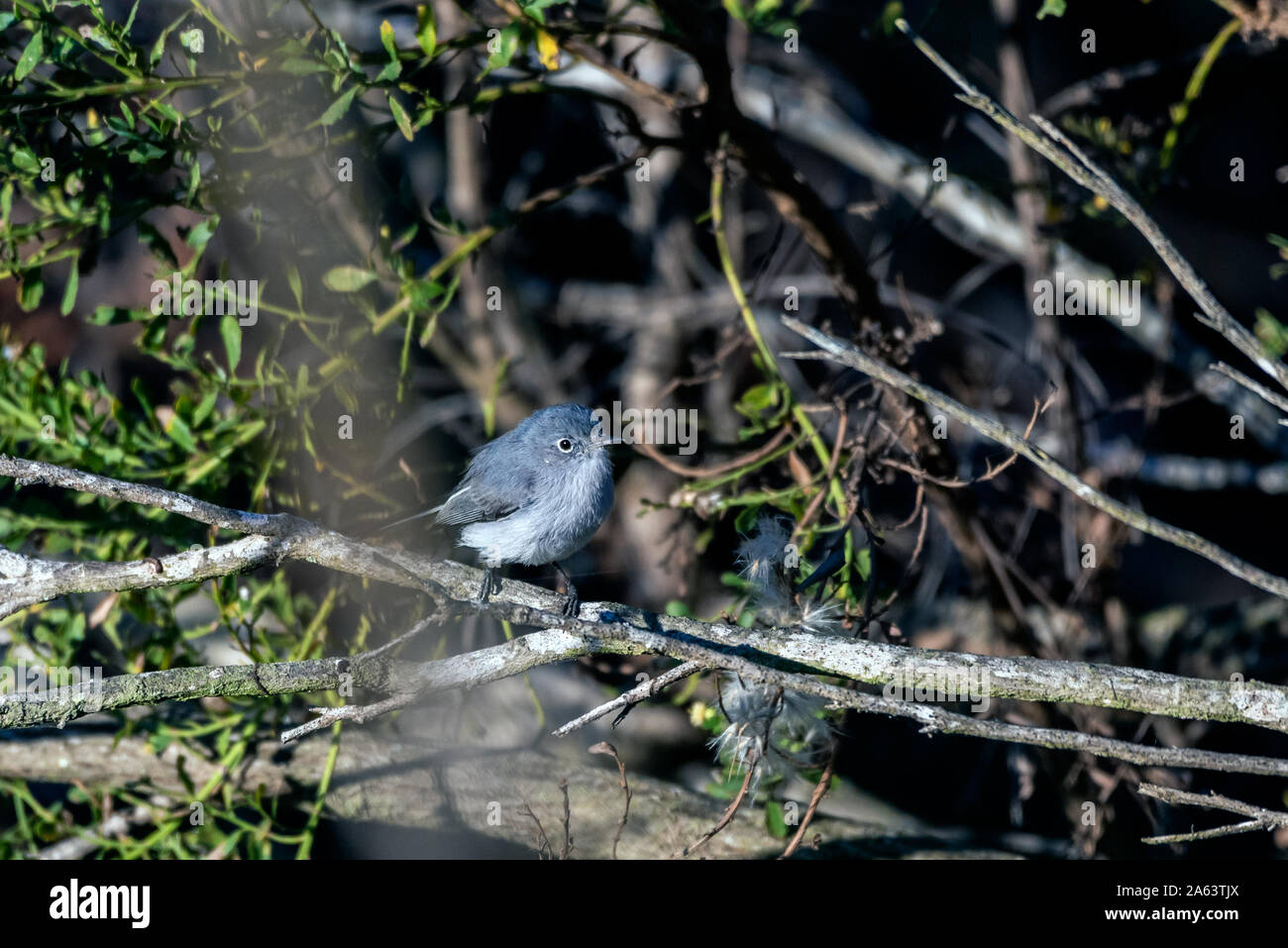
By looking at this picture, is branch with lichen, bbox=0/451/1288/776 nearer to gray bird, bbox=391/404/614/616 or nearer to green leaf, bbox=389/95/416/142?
gray bird, bbox=391/404/614/616

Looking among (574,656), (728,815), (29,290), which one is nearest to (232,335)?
(29,290)

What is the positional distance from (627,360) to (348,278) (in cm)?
219

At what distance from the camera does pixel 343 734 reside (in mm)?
3258

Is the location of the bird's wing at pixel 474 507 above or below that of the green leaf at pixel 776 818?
above

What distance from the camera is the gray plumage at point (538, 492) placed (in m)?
2.83

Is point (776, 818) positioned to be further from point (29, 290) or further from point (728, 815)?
point (29, 290)

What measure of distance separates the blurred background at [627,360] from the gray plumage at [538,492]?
0.18 meters

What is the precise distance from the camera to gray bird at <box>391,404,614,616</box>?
2.83m

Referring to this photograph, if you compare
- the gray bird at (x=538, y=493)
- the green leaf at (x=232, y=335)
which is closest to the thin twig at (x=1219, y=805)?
the gray bird at (x=538, y=493)

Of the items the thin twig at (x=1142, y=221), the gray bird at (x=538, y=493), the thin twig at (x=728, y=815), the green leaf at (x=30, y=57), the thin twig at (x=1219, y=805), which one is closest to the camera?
the thin twig at (x=1219, y=805)

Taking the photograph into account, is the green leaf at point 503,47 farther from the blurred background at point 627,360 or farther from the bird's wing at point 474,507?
the bird's wing at point 474,507

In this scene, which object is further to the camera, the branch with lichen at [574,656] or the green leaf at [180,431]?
the green leaf at [180,431]

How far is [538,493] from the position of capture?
9.58ft

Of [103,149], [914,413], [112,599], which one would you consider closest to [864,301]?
[914,413]
